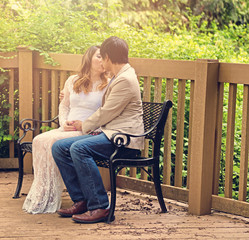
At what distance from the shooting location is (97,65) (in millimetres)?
4832

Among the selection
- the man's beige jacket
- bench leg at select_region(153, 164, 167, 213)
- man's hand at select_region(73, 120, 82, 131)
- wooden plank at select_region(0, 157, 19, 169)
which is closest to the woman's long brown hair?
man's hand at select_region(73, 120, 82, 131)

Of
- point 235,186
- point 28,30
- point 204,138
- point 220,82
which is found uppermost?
point 28,30

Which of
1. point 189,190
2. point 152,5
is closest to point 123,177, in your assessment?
point 189,190

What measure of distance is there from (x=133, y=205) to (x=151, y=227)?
26.4 inches

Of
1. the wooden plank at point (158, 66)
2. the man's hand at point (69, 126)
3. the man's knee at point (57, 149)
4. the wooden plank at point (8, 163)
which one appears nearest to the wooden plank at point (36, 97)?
the wooden plank at point (8, 163)

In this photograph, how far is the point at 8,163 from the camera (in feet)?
20.5

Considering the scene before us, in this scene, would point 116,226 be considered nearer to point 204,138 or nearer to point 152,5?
point 204,138

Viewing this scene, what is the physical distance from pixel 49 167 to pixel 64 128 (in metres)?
0.38

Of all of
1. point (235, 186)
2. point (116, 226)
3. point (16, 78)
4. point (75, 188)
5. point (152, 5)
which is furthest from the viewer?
point (152, 5)

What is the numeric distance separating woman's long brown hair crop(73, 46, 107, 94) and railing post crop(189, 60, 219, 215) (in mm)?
888

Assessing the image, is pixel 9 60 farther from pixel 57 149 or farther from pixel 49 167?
pixel 57 149

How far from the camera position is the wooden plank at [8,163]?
246 inches

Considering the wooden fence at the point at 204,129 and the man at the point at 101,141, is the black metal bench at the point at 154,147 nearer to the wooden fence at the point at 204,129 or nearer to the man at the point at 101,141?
the man at the point at 101,141

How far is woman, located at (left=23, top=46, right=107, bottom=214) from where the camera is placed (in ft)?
15.4
